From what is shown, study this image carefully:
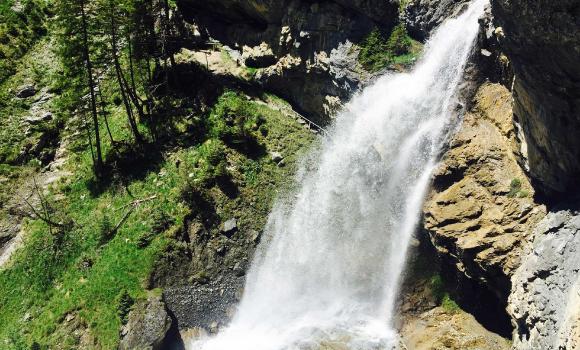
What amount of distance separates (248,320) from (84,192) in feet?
48.9

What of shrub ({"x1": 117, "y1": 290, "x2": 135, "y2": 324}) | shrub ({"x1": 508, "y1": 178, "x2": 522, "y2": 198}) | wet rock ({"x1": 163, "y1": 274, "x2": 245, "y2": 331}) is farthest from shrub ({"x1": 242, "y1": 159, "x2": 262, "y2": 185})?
shrub ({"x1": 508, "y1": 178, "x2": 522, "y2": 198})

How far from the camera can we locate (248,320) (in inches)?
1072

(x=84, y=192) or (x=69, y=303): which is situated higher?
(x=84, y=192)

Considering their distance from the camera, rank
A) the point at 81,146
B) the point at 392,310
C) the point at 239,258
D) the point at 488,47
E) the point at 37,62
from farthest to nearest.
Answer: the point at 37,62, the point at 81,146, the point at 239,258, the point at 392,310, the point at 488,47

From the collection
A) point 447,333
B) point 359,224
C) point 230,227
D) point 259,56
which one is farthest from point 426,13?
point 447,333

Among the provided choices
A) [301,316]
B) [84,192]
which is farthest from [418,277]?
[84,192]

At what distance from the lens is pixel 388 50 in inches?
1248

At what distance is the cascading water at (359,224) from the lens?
26219 mm

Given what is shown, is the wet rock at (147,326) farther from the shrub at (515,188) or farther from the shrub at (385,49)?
the shrub at (385,49)

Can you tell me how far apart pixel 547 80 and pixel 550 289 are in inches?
313

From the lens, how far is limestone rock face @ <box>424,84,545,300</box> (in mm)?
21828

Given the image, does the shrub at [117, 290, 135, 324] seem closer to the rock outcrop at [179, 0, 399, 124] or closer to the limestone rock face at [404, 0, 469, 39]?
the rock outcrop at [179, 0, 399, 124]

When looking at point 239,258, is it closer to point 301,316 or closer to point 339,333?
point 301,316

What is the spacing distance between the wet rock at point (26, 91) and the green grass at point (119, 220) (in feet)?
24.2
